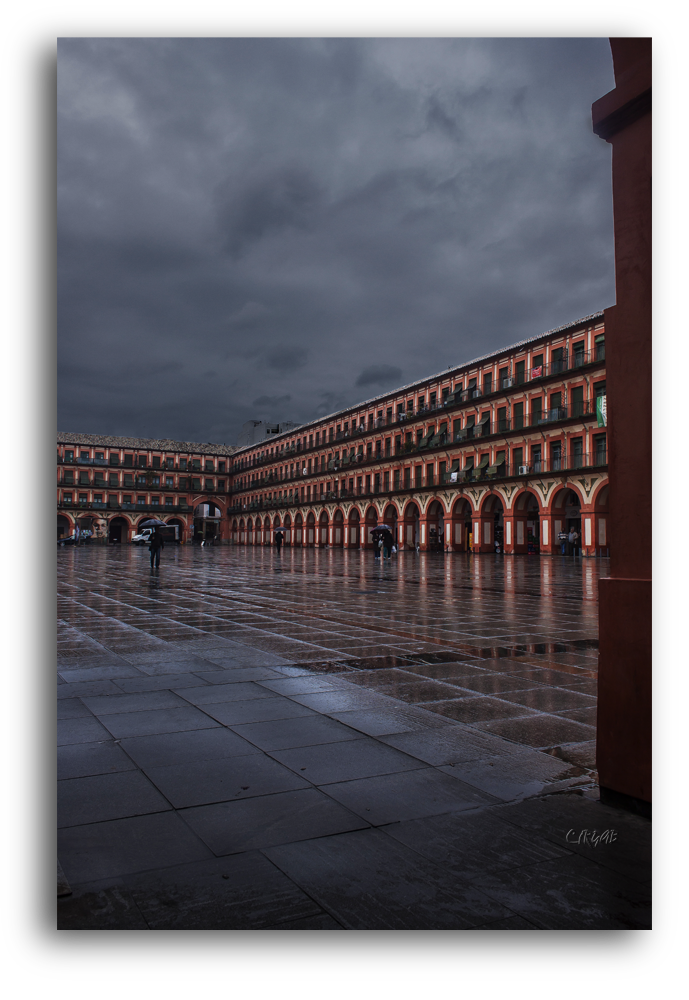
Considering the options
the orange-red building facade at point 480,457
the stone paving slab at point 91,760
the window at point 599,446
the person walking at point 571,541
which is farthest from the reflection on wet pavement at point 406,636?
the orange-red building facade at point 480,457

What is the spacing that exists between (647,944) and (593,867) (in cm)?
48

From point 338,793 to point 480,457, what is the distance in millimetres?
40037

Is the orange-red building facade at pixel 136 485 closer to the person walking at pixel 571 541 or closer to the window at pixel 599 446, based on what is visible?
the person walking at pixel 571 541

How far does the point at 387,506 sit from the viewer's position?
52375 mm

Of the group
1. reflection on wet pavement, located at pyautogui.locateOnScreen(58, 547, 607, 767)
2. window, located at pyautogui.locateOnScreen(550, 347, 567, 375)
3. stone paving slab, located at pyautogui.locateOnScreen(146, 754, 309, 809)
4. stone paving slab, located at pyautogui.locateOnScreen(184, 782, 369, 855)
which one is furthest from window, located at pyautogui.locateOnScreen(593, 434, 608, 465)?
stone paving slab, located at pyautogui.locateOnScreen(184, 782, 369, 855)

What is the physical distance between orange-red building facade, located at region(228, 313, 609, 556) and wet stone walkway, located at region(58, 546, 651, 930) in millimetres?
26980

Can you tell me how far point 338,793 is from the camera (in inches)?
124

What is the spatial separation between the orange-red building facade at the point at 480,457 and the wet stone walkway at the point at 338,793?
2698cm

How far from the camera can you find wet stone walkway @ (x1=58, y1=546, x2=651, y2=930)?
221cm

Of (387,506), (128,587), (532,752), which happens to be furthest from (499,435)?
(532,752)

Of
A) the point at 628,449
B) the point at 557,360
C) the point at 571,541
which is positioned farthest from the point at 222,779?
the point at 557,360

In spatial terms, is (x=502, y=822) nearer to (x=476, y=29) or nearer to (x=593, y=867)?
(x=593, y=867)
